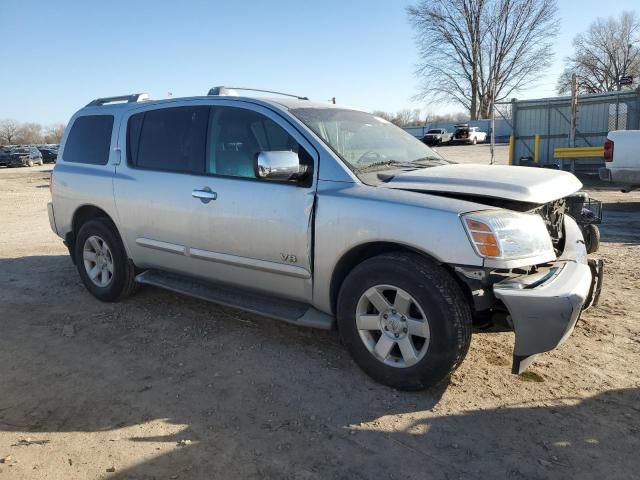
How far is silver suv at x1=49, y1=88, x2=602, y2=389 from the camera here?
303 cm

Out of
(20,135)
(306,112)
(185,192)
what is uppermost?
(20,135)

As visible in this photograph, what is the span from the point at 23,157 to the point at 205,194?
39.5 meters

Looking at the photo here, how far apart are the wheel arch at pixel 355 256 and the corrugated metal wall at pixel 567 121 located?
13.6 m

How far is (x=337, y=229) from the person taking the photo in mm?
3441

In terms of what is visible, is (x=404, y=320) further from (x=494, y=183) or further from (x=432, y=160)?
(x=432, y=160)

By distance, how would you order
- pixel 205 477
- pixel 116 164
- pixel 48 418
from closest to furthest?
pixel 205 477 → pixel 48 418 → pixel 116 164

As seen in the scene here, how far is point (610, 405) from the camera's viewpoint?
310 cm

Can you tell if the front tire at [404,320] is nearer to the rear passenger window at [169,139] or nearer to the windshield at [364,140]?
the windshield at [364,140]

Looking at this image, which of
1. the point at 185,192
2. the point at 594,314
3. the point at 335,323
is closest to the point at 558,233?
the point at 594,314

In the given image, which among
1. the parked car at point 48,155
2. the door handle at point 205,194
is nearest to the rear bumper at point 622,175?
the door handle at point 205,194

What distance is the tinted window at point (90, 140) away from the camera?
5113mm

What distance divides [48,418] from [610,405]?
129 inches

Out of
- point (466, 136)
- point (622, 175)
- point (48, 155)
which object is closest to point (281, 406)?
point (622, 175)

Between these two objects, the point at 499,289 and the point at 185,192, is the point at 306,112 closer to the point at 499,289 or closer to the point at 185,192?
the point at 185,192
